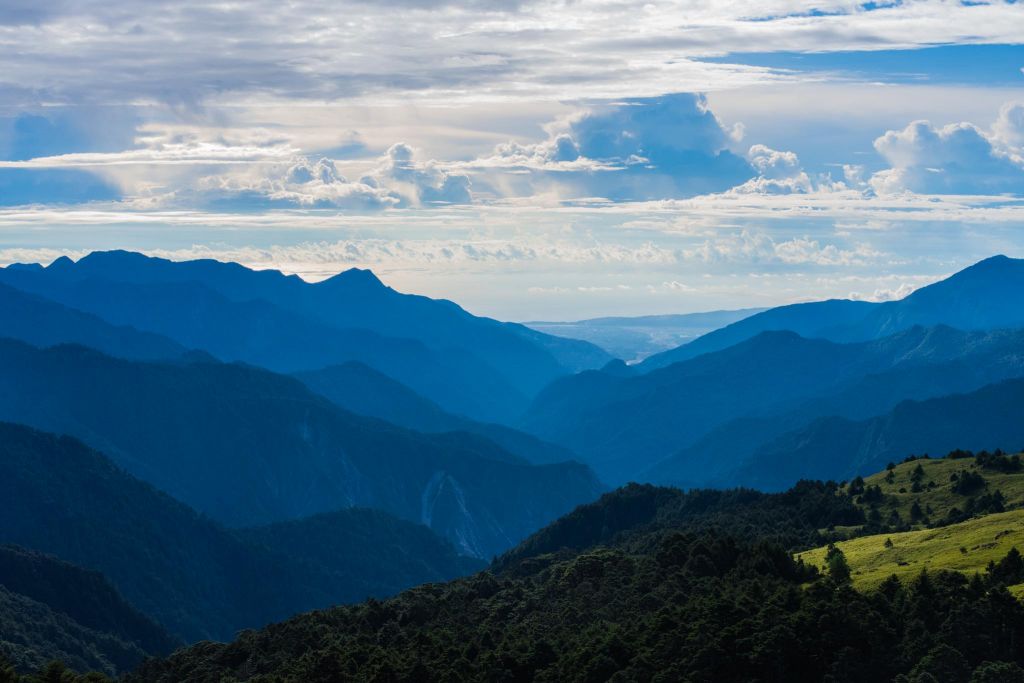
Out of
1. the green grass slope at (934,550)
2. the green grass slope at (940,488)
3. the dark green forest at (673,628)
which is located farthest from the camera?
the green grass slope at (940,488)

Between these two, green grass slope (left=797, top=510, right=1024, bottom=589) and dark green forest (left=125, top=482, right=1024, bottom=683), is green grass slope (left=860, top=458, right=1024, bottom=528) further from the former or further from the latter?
green grass slope (left=797, top=510, right=1024, bottom=589)

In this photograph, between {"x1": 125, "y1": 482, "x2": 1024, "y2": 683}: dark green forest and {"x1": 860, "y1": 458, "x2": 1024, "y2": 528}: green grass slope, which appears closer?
{"x1": 125, "y1": 482, "x2": 1024, "y2": 683}: dark green forest

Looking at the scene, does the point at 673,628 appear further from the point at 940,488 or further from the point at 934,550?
the point at 940,488

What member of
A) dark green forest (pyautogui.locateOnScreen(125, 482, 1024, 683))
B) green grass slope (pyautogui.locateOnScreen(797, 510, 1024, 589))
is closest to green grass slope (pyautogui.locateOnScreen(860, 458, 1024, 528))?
dark green forest (pyautogui.locateOnScreen(125, 482, 1024, 683))

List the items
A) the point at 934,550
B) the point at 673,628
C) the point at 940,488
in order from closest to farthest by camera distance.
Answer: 1. the point at 673,628
2. the point at 934,550
3. the point at 940,488

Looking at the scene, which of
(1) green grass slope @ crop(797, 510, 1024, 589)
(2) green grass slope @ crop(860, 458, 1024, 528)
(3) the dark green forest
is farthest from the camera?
(2) green grass slope @ crop(860, 458, 1024, 528)

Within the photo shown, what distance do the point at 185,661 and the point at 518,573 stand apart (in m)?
62.6

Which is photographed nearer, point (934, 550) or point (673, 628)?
point (673, 628)

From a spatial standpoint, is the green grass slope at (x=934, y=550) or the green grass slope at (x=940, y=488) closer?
the green grass slope at (x=934, y=550)

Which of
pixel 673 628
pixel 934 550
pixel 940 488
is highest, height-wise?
pixel 934 550

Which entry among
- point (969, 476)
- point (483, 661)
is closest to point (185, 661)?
point (483, 661)

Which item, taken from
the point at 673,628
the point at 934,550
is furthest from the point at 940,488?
the point at 673,628

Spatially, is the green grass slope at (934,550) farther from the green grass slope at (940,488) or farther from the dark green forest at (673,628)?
the green grass slope at (940,488)

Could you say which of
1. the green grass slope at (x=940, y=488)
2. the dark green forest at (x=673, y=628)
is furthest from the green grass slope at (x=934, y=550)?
the green grass slope at (x=940, y=488)
